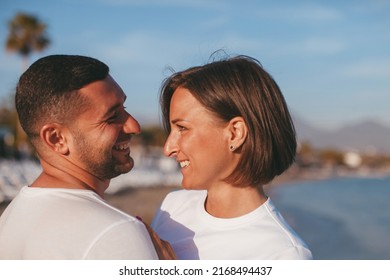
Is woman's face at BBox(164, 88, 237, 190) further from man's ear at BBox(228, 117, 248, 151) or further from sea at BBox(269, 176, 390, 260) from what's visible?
sea at BBox(269, 176, 390, 260)

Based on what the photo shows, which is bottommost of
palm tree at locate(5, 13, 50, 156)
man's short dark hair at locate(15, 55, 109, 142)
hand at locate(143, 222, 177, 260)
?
palm tree at locate(5, 13, 50, 156)

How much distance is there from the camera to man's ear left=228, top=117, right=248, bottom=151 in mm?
2375

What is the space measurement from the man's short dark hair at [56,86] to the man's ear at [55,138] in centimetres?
3

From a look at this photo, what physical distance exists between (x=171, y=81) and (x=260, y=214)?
0.74m

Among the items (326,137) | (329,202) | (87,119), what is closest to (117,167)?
(87,119)

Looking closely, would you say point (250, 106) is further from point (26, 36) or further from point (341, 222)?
point (26, 36)

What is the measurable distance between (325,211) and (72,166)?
27.8 meters

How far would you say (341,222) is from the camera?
2431 cm

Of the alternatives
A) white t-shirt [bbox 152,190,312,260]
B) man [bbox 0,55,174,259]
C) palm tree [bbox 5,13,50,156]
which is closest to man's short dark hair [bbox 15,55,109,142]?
man [bbox 0,55,174,259]

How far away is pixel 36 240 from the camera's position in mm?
1669

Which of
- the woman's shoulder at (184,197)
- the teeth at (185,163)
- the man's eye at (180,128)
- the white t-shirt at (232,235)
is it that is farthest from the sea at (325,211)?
the man's eye at (180,128)

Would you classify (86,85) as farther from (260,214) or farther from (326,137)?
(326,137)

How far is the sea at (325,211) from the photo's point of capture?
16.7m

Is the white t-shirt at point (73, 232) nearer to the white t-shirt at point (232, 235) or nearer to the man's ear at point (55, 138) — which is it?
the man's ear at point (55, 138)
